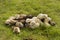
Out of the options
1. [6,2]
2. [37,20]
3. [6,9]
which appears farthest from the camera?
[6,2]

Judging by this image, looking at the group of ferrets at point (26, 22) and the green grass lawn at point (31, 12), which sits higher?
the group of ferrets at point (26, 22)

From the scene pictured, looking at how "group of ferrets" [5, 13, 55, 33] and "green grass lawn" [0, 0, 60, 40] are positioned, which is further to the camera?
"group of ferrets" [5, 13, 55, 33]

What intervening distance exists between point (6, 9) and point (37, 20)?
5.00ft

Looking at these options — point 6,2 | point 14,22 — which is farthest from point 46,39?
point 6,2

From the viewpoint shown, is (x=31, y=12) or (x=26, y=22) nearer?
(x=26, y=22)

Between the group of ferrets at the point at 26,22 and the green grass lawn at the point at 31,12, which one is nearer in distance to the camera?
the green grass lawn at the point at 31,12

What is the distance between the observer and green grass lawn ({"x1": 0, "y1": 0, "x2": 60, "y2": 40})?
17.8ft

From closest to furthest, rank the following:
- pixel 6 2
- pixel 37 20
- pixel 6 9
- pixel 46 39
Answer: pixel 46 39, pixel 37 20, pixel 6 9, pixel 6 2

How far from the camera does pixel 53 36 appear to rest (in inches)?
214

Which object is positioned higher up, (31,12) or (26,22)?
(26,22)

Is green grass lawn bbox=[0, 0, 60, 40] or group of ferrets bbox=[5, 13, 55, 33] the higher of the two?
group of ferrets bbox=[5, 13, 55, 33]

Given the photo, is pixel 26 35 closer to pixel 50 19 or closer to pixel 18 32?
pixel 18 32

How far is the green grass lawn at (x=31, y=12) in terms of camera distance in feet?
Result: 17.8

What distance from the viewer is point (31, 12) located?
667cm
